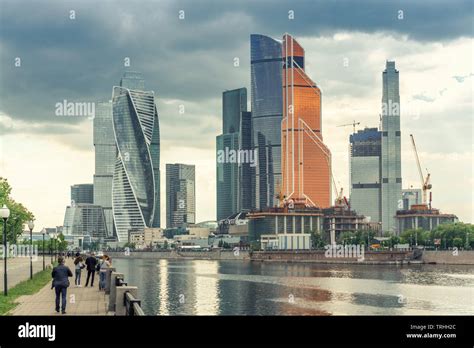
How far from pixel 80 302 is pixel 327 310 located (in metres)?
32.0

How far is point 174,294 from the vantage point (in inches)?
3398

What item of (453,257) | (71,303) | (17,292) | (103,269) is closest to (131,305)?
(71,303)

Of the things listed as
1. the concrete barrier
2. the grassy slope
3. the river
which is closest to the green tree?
the river

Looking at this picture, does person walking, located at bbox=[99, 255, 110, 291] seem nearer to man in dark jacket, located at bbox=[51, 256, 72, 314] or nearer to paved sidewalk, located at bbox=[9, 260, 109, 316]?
paved sidewalk, located at bbox=[9, 260, 109, 316]

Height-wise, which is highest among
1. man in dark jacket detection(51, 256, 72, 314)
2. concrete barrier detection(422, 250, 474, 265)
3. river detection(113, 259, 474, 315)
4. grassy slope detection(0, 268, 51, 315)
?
man in dark jacket detection(51, 256, 72, 314)

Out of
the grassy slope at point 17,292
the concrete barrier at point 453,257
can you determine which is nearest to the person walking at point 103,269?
the grassy slope at point 17,292

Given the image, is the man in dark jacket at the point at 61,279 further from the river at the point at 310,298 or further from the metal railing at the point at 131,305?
the river at the point at 310,298

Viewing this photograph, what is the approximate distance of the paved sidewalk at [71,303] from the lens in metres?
35.2

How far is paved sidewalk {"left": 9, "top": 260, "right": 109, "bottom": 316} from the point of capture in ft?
116

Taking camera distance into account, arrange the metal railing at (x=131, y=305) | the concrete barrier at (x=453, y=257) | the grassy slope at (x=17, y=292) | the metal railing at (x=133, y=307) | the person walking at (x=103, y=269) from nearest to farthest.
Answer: the metal railing at (x=133, y=307), the metal railing at (x=131, y=305), the grassy slope at (x=17, y=292), the person walking at (x=103, y=269), the concrete barrier at (x=453, y=257)
